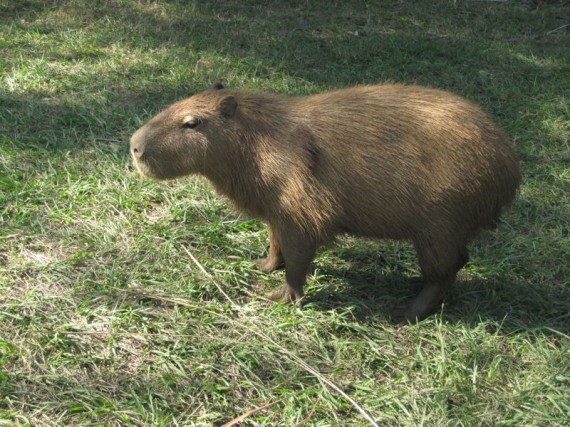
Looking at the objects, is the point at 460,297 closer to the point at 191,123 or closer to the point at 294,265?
the point at 294,265

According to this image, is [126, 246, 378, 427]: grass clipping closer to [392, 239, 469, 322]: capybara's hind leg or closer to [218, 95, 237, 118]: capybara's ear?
[392, 239, 469, 322]: capybara's hind leg

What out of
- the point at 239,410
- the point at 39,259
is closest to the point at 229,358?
the point at 239,410

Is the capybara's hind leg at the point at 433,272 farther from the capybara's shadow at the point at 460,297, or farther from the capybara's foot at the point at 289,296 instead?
the capybara's foot at the point at 289,296

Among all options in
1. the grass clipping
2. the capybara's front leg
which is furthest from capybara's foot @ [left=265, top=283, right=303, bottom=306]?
the grass clipping

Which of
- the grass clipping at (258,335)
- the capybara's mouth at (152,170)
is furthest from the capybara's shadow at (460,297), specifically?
the capybara's mouth at (152,170)

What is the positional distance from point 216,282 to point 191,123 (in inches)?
35.9

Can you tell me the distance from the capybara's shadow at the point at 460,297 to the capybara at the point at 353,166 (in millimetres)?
186

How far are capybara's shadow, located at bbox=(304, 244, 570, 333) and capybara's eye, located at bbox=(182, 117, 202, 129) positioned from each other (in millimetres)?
1154

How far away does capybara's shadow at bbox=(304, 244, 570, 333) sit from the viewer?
4074mm

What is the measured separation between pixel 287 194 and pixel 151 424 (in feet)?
4.47

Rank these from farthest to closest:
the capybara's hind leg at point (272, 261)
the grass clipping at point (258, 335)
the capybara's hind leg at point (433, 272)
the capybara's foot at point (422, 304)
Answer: the capybara's hind leg at point (272, 261) < the capybara's foot at point (422, 304) < the capybara's hind leg at point (433, 272) < the grass clipping at point (258, 335)

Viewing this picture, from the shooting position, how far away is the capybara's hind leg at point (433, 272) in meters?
3.90

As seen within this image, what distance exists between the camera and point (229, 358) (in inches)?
142

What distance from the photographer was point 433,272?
3961mm
